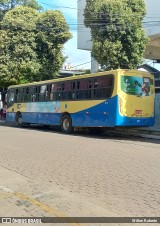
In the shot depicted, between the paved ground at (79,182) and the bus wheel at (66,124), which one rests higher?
the bus wheel at (66,124)

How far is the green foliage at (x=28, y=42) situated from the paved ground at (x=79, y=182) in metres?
17.2

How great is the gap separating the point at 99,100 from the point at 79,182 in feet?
30.3

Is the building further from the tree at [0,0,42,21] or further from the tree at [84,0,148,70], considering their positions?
the tree at [0,0,42,21]

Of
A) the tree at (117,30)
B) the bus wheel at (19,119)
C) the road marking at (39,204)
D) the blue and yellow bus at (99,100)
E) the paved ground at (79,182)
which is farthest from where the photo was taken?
the bus wheel at (19,119)

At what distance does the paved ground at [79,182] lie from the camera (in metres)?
5.59

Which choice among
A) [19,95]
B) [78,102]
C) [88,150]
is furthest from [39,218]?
[19,95]

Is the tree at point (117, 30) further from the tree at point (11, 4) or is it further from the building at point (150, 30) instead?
the tree at point (11, 4)

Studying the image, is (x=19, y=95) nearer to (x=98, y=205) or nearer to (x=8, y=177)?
(x=8, y=177)

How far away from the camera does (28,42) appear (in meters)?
28.2

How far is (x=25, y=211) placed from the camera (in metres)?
5.49

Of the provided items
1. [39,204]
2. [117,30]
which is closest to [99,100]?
[117,30]

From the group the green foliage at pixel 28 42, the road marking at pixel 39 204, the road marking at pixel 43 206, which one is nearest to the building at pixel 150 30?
the green foliage at pixel 28 42

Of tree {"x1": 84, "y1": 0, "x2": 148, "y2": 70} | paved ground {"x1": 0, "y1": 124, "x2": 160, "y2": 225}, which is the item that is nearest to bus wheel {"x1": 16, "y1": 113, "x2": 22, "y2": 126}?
tree {"x1": 84, "y1": 0, "x2": 148, "y2": 70}

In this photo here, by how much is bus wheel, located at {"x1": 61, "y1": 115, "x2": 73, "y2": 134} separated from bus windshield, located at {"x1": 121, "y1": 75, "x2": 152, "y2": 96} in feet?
13.7
